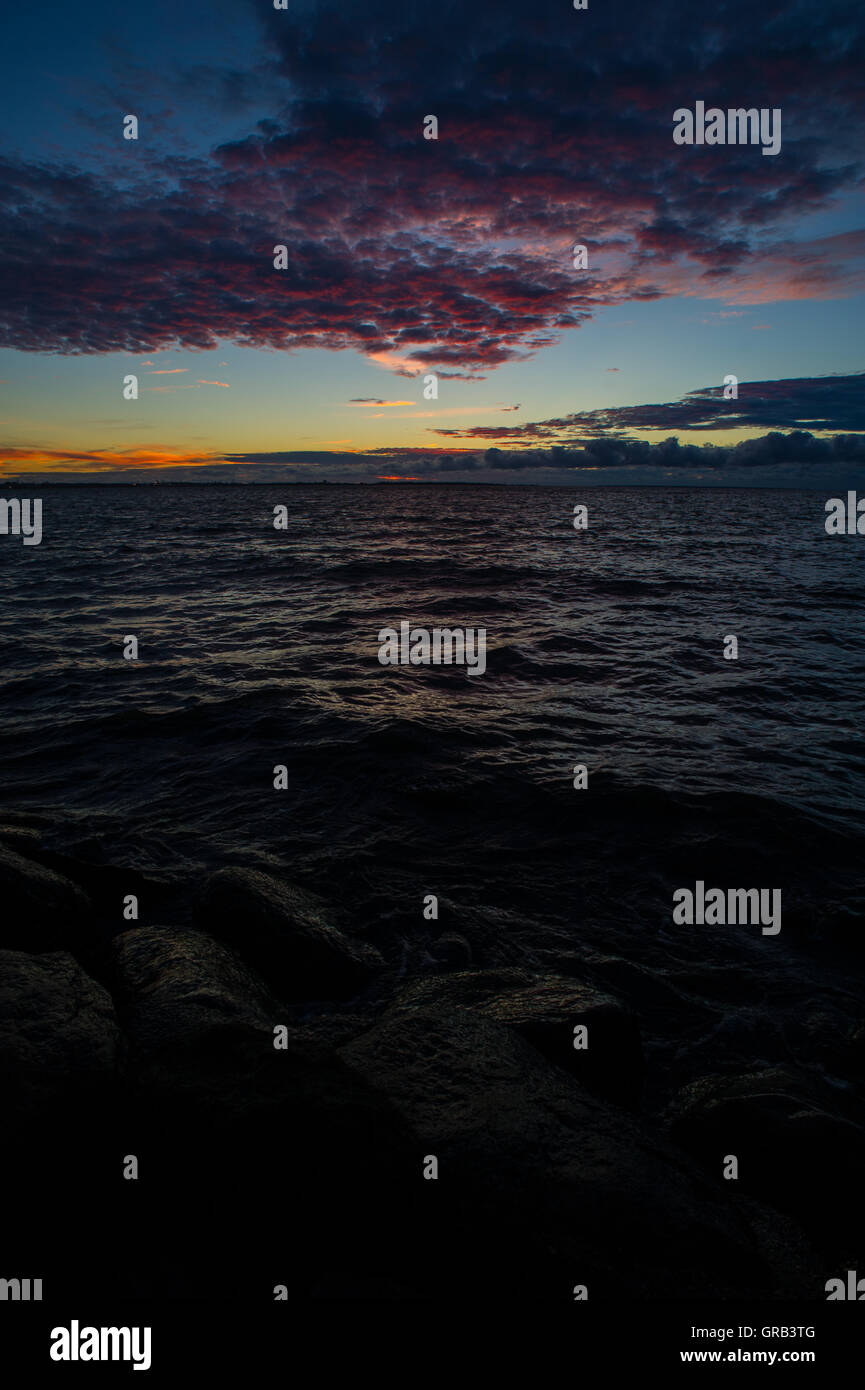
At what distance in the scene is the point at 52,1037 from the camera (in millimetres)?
3590

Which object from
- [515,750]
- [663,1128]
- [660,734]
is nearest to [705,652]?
[660,734]

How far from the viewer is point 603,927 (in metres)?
6.89

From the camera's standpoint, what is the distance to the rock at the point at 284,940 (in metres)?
5.72

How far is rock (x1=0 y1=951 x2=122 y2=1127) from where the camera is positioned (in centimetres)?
327

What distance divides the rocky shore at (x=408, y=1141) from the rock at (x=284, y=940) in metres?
0.31

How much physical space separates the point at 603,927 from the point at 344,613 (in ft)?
56.0

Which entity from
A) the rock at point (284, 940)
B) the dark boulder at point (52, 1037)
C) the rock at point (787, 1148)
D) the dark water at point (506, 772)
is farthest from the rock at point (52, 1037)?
the rock at point (787, 1148)

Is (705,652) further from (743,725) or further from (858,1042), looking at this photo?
(858,1042)

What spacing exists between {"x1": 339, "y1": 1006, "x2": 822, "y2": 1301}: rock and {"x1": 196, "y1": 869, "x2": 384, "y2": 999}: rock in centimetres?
166

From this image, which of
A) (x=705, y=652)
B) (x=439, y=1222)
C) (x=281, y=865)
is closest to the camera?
(x=439, y=1222)

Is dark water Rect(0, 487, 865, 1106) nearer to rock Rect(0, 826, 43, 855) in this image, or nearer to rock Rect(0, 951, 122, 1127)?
rock Rect(0, 826, 43, 855)

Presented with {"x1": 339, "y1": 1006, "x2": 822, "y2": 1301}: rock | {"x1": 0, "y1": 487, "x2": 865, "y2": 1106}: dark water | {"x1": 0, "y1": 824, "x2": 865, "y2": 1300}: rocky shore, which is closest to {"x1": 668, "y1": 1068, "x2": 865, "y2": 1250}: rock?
{"x1": 0, "y1": 824, "x2": 865, "y2": 1300}: rocky shore
